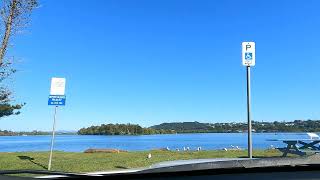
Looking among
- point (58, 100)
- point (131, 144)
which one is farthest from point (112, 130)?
point (58, 100)

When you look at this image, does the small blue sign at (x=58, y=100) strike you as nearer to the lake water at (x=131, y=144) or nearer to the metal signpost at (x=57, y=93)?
the metal signpost at (x=57, y=93)

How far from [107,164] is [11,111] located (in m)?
11.0

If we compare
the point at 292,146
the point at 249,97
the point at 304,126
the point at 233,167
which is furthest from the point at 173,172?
the point at 292,146

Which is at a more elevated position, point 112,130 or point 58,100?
point 112,130

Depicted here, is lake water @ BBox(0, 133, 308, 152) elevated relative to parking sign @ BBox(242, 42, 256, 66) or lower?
lower

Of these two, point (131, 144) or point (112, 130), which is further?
point (112, 130)

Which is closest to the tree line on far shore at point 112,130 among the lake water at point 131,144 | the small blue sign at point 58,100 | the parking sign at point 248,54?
the lake water at point 131,144

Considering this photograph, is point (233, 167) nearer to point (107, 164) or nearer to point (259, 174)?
point (259, 174)

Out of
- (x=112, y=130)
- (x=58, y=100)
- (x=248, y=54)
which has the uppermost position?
(x=248, y=54)

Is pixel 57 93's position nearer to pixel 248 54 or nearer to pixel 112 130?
pixel 248 54

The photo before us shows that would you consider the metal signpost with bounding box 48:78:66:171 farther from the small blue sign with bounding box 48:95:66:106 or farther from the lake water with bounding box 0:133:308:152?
the lake water with bounding box 0:133:308:152

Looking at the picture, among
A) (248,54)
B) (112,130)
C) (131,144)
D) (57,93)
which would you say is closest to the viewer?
(248,54)

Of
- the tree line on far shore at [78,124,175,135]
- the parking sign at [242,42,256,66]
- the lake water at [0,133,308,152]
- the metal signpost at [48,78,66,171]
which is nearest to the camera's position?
the parking sign at [242,42,256,66]

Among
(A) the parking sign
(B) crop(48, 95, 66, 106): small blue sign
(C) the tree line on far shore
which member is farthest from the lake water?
(B) crop(48, 95, 66, 106): small blue sign
